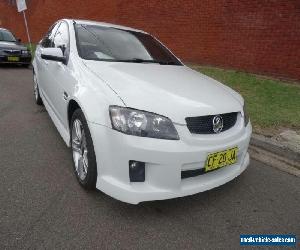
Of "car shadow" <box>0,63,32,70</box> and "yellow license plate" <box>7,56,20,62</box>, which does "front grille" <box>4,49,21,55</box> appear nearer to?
"yellow license plate" <box>7,56,20,62</box>

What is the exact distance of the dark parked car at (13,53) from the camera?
10.3m

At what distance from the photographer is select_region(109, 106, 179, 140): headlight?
94.3 inches

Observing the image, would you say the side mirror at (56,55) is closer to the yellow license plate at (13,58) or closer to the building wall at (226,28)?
the building wall at (226,28)

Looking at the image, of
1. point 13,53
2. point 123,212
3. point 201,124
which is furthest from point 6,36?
Result: point 201,124

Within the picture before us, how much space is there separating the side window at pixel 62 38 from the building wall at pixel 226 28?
17.4 ft

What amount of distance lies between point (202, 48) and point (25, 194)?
7745mm

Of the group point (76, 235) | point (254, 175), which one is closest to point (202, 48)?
point (254, 175)

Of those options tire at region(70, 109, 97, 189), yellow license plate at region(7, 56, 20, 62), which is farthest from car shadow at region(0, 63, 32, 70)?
tire at region(70, 109, 97, 189)

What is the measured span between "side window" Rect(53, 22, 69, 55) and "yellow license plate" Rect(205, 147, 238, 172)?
2.07 metres

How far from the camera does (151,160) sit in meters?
2.36

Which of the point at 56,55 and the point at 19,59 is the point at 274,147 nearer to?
the point at 56,55

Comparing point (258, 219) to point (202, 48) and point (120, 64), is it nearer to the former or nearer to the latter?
point (120, 64)

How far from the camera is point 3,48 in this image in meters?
10.2

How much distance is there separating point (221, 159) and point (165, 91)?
0.75 m
